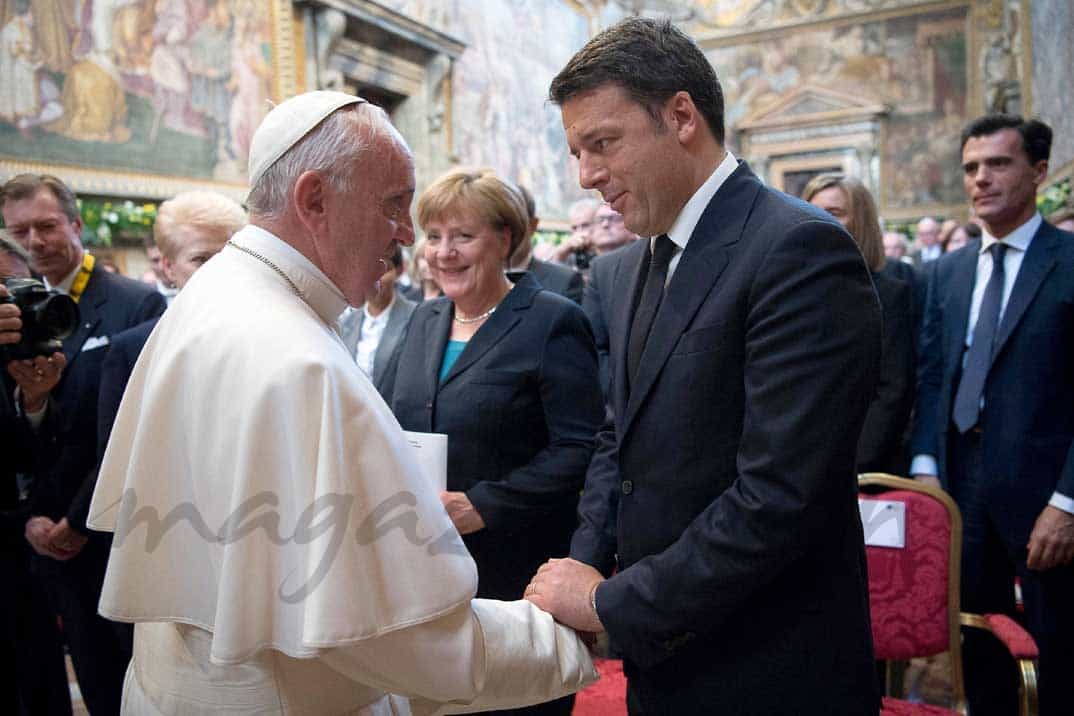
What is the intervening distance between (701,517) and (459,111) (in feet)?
42.6

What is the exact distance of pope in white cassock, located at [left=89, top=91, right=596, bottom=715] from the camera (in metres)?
1.36

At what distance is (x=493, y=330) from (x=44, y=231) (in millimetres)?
2113

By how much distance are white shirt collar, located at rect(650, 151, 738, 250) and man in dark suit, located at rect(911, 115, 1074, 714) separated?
1.91 meters

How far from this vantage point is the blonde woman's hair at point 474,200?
8.80 feet

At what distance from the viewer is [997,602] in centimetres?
322

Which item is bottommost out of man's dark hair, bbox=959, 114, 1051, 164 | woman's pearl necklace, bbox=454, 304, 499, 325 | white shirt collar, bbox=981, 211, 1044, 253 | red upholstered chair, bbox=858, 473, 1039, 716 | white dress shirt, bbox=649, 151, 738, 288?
red upholstered chair, bbox=858, 473, 1039, 716

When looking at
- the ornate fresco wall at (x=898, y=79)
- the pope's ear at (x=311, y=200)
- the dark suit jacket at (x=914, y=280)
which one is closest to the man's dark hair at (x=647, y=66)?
the pope's ear at (x=311, y=200)

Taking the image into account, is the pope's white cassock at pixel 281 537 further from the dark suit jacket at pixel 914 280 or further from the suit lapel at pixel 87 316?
the dark suit jacket at pixel 914 280

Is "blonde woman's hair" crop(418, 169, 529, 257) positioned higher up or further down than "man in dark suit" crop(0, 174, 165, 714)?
higher up

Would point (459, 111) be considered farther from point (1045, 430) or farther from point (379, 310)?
point (1045, 430)

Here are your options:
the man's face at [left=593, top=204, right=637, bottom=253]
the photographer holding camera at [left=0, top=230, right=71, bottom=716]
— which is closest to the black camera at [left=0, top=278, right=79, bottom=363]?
the photographer holding camera at [left=0, top=230, right=71, bottom=716]

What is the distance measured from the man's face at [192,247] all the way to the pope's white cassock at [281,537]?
1.58 meters

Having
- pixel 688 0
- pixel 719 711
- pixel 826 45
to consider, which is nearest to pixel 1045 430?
pixel 719 711

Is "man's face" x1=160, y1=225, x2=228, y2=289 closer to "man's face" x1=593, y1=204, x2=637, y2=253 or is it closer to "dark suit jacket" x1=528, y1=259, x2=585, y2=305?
"dark suit jacket" x1=528, y1=259, x2=585, y2=305
